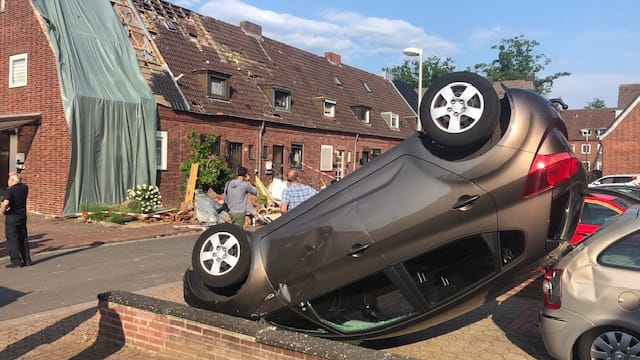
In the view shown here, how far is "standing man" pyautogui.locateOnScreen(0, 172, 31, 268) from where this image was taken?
929cm

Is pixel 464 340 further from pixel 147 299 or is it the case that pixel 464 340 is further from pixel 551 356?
pixel 147 299

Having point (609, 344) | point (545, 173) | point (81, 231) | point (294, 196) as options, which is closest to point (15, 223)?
point (81, 231)

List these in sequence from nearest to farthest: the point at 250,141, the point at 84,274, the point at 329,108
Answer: the point at 84,274 < the point at 250,141 < the point at 329,108

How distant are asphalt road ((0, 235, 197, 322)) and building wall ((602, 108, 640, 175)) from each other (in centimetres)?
3154

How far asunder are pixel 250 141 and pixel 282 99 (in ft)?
13.0

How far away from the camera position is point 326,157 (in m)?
28.6

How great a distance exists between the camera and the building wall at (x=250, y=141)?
19812 mm

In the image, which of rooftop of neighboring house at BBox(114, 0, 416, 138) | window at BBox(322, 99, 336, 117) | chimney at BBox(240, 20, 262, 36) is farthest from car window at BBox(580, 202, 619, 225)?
chimney at BBox(240, 20, 262, 36)

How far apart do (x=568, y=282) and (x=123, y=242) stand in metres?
10.8

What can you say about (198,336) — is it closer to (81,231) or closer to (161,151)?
(81,231)

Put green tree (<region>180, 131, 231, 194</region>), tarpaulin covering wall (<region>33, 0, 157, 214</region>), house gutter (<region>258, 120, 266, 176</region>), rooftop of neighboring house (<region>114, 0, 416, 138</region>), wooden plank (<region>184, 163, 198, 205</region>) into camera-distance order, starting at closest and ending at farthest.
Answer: tarpaulin covering wall (<region>33, 0, 157, 214</region>), wooden plank (<region>184, 163, 198, 205</region>), green tree (<region>180, 131, 231, 194</region>), rooftop of neighboring house (<region>114, 0, 416, 138</region>), house gutter (<region>258, 120, 266, 176</region>)

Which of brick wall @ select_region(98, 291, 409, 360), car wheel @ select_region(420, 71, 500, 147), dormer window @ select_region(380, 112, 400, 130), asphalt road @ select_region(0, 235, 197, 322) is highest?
dormer window @ select_region(380, 112, 400, 130)

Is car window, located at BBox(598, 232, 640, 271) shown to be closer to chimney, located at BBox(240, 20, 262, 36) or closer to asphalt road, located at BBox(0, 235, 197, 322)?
asphalt road, located at BBox(0, 235, 197, 322)

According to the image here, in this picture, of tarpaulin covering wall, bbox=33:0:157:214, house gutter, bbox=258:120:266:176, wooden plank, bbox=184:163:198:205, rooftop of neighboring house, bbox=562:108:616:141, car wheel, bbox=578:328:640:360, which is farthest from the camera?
rooftop of neighboring house, bbox=562:108:616:141
